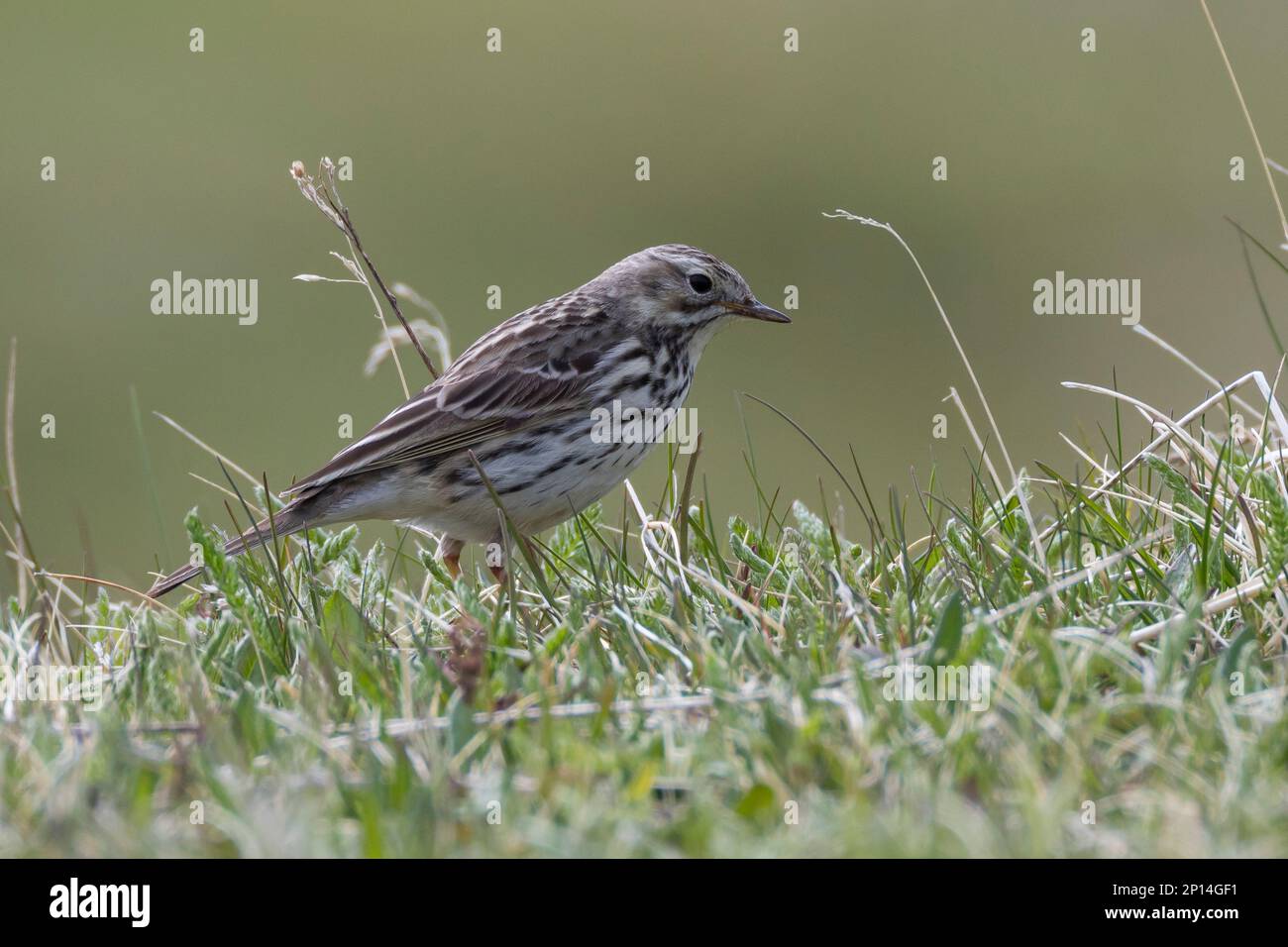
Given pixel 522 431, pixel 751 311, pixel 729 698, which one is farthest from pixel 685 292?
pixel 729 698

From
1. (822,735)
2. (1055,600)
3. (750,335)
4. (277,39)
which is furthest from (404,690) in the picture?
(277,39)

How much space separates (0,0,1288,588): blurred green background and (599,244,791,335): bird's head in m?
5.62

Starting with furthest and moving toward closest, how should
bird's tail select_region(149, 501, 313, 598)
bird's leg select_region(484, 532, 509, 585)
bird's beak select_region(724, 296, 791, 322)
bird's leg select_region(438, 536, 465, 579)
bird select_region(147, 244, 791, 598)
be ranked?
bird's beak select_region(724, 296, 791, 322) < bird's leg select_region(438, 536, 465, 579) < bird's leg select_region(484, 532, 509, 585) < bird select_region(147, 244, 791, 598) < bird's tail select_region(149, 501, 313, 598)

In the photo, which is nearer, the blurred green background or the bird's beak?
the bird's beak

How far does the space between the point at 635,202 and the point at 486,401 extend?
53.4ft

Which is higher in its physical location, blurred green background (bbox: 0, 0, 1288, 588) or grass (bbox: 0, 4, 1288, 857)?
blurred green background (bbox: 0, 0, 1288, 588)

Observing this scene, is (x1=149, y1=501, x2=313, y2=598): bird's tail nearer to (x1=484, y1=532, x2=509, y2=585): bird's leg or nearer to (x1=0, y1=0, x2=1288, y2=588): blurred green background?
(x1=484, y1=532, x2=509, y2=585): bird's leg

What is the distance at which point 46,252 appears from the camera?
2291cm

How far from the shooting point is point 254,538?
22.0ft

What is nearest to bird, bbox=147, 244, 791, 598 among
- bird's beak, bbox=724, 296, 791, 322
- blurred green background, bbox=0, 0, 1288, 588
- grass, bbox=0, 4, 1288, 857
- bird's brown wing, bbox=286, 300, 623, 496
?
bird's brown wing, bbox=286, 300, 623, 496

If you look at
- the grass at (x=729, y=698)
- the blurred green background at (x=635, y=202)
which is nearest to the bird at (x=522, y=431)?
the grass at (x=729, y=698)

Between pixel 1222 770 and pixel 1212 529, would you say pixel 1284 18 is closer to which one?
pixel 1212 529

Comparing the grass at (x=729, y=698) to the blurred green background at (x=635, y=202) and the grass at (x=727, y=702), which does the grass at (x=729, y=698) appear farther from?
the blurred green background at (x=635, y=202)

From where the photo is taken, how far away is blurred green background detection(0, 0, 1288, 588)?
1848 cm
